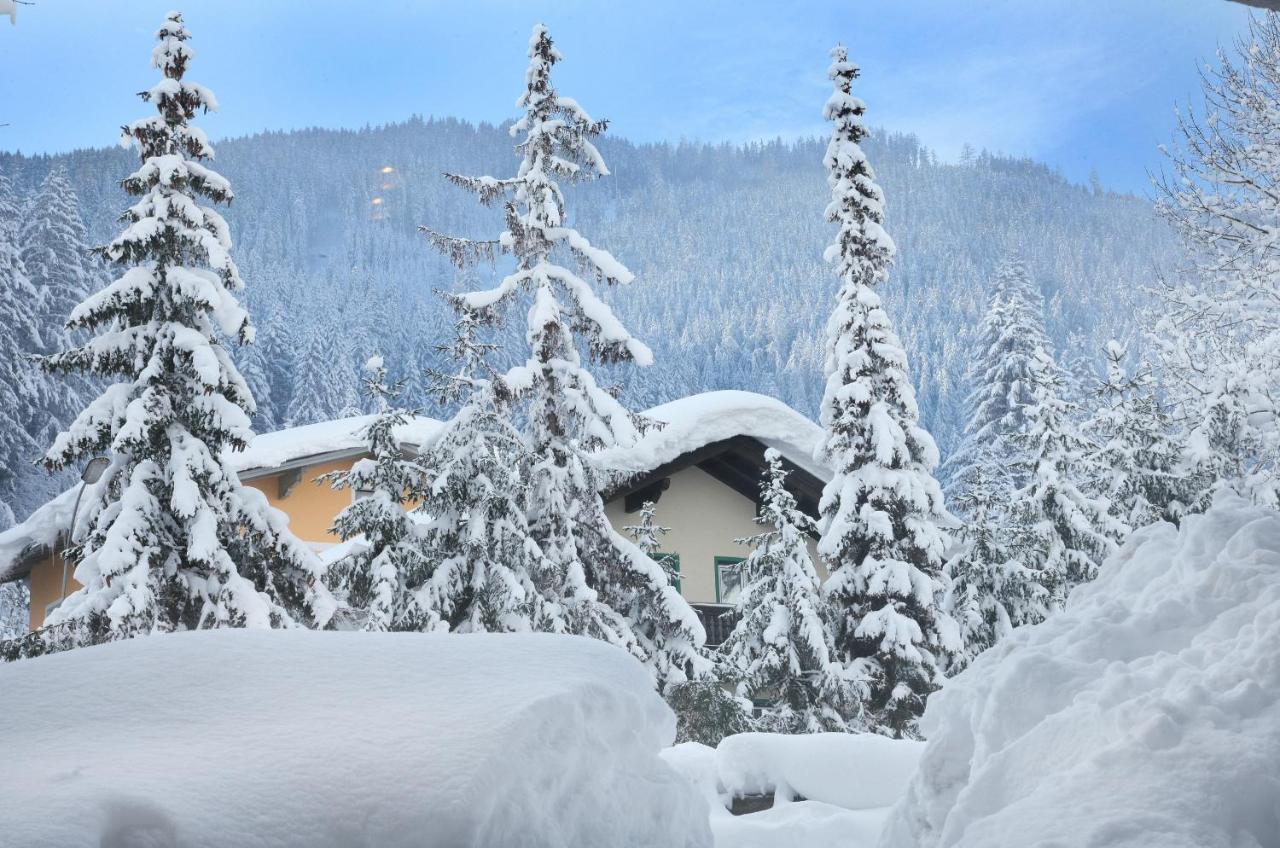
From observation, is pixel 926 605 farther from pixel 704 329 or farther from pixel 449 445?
pixel 704 329

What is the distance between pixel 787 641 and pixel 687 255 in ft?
432

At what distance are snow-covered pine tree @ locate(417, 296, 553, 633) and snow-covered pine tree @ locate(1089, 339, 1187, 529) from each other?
14.3 meters

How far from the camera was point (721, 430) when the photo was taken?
733 inches

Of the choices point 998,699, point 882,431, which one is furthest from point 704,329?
point 998,699

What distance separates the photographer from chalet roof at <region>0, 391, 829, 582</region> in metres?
17.5

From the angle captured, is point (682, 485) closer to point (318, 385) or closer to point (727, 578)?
point (727, 578)

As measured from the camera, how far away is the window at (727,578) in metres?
20.2

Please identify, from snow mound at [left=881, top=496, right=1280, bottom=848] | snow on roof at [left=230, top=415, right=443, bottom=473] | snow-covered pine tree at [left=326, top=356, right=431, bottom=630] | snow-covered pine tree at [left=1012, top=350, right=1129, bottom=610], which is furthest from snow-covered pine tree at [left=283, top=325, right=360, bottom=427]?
snow mound at [left=881, top=496, right=1280, bottom=848]

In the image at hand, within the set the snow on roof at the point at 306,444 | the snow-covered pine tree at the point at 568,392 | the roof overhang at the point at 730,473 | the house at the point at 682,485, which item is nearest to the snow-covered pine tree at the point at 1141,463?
the roof overhang at the point at 730,473

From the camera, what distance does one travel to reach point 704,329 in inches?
3506

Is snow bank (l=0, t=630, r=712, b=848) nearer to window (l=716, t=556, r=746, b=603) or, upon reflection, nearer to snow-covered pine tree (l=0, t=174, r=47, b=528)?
window (l=716, t=556, r=746, b=603)

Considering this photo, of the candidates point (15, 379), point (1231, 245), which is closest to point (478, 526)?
point (1231, 245)

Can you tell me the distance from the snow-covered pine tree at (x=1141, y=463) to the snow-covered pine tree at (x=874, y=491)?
21.2 ft

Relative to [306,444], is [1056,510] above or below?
below
